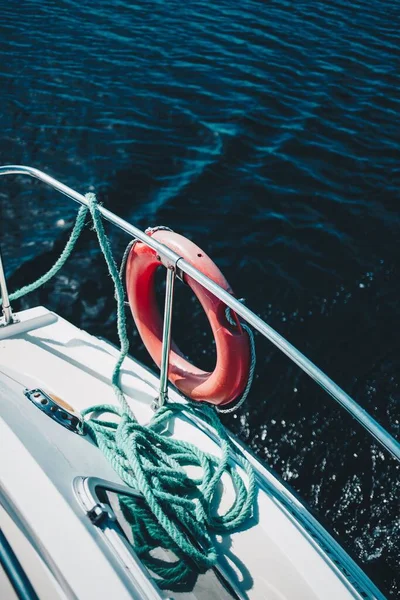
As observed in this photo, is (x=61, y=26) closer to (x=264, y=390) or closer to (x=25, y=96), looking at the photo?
(x=25, y=96)

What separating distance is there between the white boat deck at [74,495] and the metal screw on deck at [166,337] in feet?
0.34

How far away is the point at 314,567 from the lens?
1868 mm

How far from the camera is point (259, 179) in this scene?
569 centimetres

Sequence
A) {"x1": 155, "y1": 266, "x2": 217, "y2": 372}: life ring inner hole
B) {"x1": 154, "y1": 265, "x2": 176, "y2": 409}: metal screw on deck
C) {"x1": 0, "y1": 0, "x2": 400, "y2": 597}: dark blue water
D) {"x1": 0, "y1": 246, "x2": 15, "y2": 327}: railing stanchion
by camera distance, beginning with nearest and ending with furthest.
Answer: {"x1": 154, "y1": 265, "x2": 176, "y2": 409}: metal screw on deck < {"x1": 0, "y1": 246, "x2": 15, "y2": 327}: railing stanchion < {"x1": 0, "y1": 0, "x2": 400, "y2": 597}: dark blue water < {"x1": 155, "y1": 266, "x2": 217, "y2": 372}: life ring inner hole

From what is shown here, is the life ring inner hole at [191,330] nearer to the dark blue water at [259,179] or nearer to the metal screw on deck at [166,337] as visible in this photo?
the dark blue water at [259,179]

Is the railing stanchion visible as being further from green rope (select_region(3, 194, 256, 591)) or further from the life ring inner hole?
the life ring inner hole

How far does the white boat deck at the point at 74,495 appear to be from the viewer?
4.68ft

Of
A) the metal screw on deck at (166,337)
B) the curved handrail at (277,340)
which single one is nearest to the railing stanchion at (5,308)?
the curved handrail at (277,340)

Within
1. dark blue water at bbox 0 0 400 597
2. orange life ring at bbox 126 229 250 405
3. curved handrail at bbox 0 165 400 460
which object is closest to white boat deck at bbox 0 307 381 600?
orange life ring at bbox 126 229 250 405

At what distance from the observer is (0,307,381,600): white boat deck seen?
56.2 inches

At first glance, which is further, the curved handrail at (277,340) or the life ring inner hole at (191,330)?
the life ring inner hole at (191,330)

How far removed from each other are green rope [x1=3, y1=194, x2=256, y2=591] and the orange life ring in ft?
0.78

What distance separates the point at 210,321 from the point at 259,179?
3.68 m

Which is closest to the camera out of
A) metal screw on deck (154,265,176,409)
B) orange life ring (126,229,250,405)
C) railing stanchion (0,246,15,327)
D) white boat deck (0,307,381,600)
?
white boat deck (0,307,381,600)
